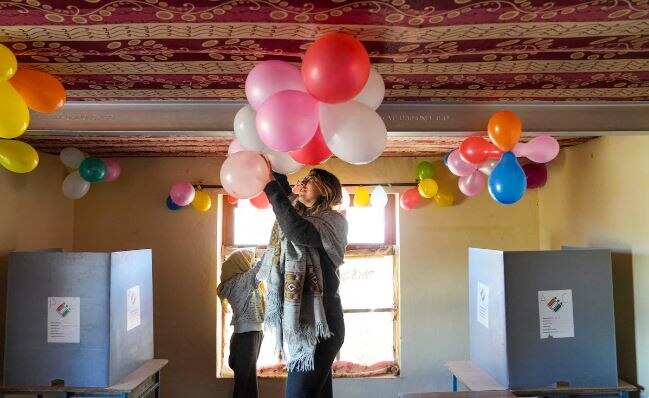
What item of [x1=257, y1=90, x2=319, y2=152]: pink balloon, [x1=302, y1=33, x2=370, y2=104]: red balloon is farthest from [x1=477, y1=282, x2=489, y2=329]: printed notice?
[x1=302, y1=33, x2=370, y2=104]: red balloon

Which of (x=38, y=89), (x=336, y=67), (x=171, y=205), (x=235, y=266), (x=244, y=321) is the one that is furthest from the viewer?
(x=171, y=205)

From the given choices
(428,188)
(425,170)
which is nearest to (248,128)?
(428,188)

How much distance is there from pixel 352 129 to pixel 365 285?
8.85 feet

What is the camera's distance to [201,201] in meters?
3.83

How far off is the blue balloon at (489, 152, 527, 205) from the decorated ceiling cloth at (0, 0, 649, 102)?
0.31 metres

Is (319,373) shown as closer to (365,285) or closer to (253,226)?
(365,285)

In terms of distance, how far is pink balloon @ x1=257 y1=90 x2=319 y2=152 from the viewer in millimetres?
1547

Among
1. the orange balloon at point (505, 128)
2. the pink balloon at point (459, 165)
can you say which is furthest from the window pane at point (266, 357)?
the orange balloon at point (505, 128)

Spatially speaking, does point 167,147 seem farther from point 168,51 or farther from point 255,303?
point 168,51

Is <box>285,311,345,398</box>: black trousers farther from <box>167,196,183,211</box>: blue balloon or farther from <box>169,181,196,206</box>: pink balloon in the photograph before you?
<box>167,196,183,211</box>: blue balloon

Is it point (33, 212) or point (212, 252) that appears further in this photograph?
point (212, 252)

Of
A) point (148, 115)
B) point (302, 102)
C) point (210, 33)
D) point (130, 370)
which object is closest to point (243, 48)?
point (210, 33)

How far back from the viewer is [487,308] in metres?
2.79

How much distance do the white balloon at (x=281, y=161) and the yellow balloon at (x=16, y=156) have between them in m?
1.18
